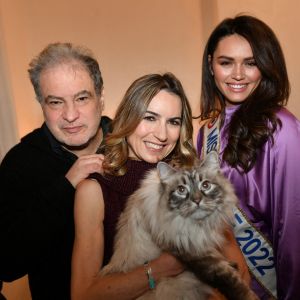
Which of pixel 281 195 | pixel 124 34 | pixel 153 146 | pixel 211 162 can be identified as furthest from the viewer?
pixel 124 34

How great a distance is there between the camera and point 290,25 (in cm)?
315

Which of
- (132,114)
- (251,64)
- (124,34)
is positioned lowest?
(132,114)

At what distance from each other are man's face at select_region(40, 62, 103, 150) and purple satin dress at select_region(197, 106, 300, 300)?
761mm

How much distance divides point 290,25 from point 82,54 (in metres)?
2.23

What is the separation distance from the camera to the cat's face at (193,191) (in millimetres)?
1275

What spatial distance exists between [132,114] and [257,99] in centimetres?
80

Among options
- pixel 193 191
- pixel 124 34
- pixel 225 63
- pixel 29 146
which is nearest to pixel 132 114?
pixel 193 191

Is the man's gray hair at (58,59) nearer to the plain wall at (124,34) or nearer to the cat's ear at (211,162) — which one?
the cat's ear at (211,162)

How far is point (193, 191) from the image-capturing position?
1.29 m

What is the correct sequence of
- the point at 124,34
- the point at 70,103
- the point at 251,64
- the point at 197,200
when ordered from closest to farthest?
the point at 197,200 < the point at 70,103 < the point at 251,64 < the point at 124,34

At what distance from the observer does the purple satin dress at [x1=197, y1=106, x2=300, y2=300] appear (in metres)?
1.74

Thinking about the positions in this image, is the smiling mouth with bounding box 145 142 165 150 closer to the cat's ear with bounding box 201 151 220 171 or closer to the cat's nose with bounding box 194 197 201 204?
the cat's ear with bounding box 201 151 220 171

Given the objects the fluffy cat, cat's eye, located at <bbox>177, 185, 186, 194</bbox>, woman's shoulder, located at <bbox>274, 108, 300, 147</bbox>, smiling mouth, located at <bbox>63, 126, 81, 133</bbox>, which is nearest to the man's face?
smiling mouth, located at <bbox>63, 126, 81, 133</bbox>

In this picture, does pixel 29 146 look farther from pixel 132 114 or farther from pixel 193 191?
pixel 193 191
